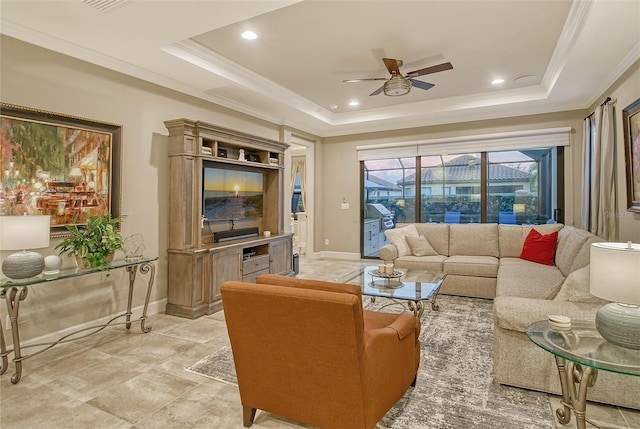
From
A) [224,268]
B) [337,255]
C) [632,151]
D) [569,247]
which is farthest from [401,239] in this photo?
[632,151]

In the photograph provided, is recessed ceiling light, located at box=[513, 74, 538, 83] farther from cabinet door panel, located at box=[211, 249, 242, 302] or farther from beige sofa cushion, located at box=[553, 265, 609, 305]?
cabinet door panel, located at box=[211, 249, 242, 302]

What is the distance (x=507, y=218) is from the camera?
6.06 metres

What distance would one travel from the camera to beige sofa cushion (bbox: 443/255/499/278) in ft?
14.7

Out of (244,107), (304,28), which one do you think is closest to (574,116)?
(304,28)

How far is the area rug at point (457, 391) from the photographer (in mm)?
1963

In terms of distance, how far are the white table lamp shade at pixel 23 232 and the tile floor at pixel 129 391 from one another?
0.98 m

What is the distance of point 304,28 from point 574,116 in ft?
15.3

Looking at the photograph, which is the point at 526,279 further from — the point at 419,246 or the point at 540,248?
the point at 419,246

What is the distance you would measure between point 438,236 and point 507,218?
1.58 meters

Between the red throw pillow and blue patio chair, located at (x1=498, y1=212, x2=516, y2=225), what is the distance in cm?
130

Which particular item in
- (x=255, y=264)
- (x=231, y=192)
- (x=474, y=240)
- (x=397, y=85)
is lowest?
(x=255, y=264)

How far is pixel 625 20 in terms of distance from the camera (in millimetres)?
2768

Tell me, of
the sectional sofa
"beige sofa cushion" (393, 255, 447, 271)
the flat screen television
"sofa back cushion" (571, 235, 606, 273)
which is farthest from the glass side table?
the flat screen television

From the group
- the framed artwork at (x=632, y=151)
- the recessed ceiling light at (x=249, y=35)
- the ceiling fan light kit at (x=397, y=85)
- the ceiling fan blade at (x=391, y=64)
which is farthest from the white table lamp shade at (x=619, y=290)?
the recessed ceiling light at (x=249, y=35)
